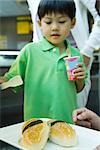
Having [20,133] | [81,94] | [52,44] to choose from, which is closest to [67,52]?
[52,44]

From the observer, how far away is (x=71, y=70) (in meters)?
0.73

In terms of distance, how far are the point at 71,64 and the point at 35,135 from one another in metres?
0.27

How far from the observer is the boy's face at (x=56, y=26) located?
2.44 ft

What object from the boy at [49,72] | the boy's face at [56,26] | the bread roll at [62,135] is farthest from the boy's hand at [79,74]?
the bread roll at [62,135]

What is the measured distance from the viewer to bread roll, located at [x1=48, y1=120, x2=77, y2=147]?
51 centimetres

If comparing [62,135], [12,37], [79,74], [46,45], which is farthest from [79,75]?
[12,37]

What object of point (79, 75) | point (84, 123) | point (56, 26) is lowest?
point (84, 123)

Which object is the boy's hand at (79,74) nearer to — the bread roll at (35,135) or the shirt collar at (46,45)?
the shirt collar at (46,45)

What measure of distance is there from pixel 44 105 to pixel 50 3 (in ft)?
0.94

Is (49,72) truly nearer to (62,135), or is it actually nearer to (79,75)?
(79,75)

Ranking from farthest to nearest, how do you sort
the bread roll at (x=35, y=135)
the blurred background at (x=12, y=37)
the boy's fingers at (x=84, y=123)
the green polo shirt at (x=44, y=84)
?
the blurred background at (x=12, y=37), the green polo shirt at (x=44, y=84), the boy's fingers at (x=84, y=123), the bread roll at (x=35, y=135)

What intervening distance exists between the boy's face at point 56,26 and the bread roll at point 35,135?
0.30m

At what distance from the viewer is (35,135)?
0.50 m

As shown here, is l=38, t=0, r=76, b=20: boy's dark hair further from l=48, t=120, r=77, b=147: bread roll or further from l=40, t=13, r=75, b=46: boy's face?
l=48, t=120, r=77, b=147: bread roll
